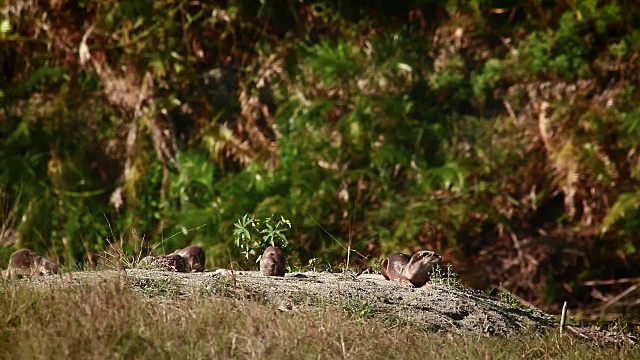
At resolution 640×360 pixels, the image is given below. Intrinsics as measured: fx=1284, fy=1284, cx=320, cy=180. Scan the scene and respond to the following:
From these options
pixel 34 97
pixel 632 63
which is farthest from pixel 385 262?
pixel 34 97

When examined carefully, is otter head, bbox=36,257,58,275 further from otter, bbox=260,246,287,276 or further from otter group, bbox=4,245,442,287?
otter, bbox=260,246,287,276

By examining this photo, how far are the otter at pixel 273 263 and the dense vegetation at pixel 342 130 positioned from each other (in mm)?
3359

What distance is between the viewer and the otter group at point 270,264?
305 inches

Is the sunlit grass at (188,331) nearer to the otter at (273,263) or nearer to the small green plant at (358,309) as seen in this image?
the small green plant at (358,309)

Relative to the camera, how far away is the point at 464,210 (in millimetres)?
11805

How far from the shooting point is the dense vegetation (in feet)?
A: 38.5

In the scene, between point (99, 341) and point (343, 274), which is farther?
point (343, 274)

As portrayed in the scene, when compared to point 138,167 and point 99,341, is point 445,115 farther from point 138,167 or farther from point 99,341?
point 99,341

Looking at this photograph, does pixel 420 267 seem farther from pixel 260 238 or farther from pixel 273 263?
pixel 260 238

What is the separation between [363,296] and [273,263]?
676mm

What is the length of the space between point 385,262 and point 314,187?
3700mm

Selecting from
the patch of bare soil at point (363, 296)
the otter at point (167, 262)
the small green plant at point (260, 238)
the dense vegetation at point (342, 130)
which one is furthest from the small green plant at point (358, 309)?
the dense vegetation at point (342, 130)

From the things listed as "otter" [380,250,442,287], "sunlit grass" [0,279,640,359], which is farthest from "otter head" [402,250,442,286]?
"sunlit grass" [0,279,640,359]

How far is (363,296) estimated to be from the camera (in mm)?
7324
